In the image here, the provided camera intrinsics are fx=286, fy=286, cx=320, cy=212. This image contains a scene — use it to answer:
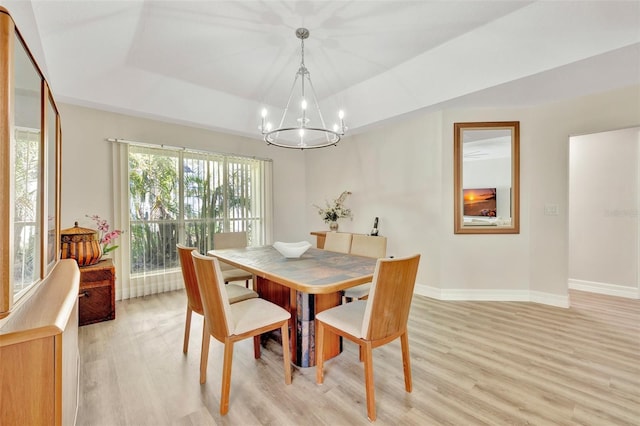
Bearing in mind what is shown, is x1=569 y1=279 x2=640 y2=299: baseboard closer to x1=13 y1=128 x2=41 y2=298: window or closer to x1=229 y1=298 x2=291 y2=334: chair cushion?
x1=229 y1=298 x2=291 y2=334: chair cushion

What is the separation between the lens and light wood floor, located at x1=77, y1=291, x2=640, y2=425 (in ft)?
5.24

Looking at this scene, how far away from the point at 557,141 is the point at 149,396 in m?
4.52

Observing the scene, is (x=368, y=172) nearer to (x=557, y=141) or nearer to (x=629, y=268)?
(x=557, y=141)

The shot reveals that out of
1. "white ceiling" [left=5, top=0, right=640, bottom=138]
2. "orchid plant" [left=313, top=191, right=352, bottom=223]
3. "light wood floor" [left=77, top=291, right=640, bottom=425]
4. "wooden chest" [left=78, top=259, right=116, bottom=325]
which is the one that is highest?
"white ceiling" [left=5, top=0, right=640, bottom=138]

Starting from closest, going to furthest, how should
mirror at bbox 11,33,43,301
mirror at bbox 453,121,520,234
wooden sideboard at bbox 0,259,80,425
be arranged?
wooden sideboard at bbox 0,259,80,425 < mirror at bbox 11,33,43,301 < mirror at bbox 453,121,520,234

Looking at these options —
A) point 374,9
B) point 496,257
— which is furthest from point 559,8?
point 496,257

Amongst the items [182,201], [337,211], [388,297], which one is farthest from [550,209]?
[182,201]

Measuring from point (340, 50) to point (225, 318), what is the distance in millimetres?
2721

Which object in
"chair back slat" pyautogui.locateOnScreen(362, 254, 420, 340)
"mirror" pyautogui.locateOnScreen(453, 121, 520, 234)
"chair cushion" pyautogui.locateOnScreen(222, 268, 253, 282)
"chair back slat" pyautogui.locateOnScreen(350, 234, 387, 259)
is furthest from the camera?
"mirror" pyautogui.locateOnScreen(453, 121, 520, 234)

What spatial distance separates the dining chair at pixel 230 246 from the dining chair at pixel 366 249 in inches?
44.1

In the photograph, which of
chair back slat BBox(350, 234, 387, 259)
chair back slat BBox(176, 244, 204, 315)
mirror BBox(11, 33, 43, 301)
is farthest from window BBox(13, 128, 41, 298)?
chair back slat BBox(350, 234, 387, 259)

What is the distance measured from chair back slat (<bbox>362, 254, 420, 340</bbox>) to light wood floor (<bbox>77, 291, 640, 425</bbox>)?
1.52 feet

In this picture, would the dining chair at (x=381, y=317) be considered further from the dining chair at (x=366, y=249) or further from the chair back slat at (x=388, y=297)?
the dining chair at (x=366, y=249)

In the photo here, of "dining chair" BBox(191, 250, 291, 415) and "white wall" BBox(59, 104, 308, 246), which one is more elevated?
"white wall" BBox(59, 104, 308, 246)
